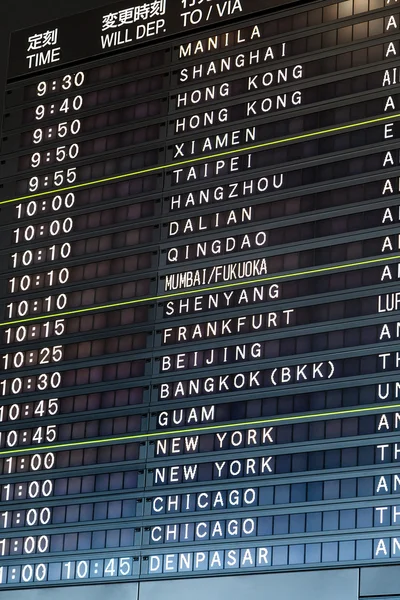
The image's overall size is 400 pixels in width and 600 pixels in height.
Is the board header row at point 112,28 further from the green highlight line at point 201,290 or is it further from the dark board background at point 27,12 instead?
the green highlight line at point 201,290

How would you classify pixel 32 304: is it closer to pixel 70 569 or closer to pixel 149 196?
pixel 149 196

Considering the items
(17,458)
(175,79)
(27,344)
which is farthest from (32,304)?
(175,79)

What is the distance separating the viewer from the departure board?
1792 centimetres

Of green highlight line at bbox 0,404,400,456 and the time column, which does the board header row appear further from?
green highlight line at bbox 0,404,400,456

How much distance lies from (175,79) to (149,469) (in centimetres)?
533

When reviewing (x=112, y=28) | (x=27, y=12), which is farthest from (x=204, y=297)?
(x=27, y=12)

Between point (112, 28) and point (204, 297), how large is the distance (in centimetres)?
468

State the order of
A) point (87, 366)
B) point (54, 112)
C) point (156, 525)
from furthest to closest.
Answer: point (54, 112) → point (87, 366) → point (156, 525)

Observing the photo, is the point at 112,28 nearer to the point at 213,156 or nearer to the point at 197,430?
the point at 213,156

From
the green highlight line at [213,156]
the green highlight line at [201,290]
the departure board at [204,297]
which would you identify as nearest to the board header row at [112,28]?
the departure board at [204,297]

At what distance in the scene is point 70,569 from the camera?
19.3m

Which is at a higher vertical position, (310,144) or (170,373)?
(310,144)

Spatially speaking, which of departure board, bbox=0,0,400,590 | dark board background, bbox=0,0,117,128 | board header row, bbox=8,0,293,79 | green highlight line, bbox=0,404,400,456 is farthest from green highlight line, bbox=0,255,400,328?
board header row, bbox=8,0,293,79

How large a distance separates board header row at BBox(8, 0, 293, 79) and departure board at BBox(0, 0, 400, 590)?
5 cm
